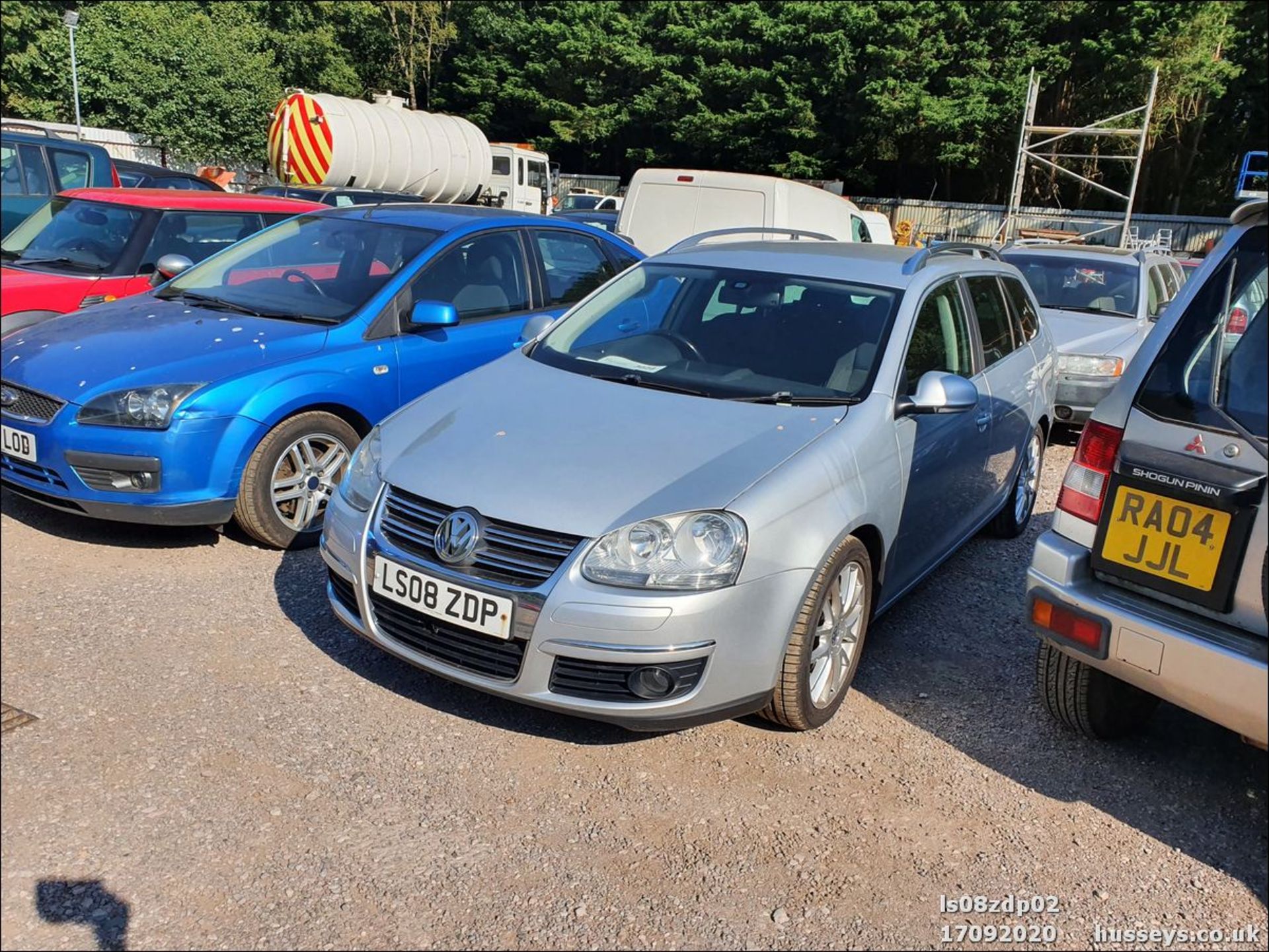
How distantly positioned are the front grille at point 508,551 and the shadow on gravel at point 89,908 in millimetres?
1249

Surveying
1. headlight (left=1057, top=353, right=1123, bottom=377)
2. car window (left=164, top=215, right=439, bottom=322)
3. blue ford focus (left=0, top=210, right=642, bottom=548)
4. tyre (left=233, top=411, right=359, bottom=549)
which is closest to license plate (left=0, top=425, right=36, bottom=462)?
blue ford focus (left=0, top=210, right=642, bottom=548)

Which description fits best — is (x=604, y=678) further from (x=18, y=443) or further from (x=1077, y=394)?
(x=1077, y=394)

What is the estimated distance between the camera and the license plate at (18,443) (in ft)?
14.0

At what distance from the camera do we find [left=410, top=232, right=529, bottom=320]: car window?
5.47 meters

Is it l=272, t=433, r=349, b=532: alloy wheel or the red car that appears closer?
l=272, t=433, r=349, b=532: alloy wheel

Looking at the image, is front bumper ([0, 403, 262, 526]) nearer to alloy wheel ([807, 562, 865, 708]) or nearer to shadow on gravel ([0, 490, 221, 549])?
shadow on gravel ([0, 490, 221, 549])

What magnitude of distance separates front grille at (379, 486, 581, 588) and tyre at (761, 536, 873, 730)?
0.81 meters

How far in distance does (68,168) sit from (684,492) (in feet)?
29.3

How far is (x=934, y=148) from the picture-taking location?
3438cm

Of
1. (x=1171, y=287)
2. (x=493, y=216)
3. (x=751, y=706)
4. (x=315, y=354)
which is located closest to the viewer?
(x=751, y=706)

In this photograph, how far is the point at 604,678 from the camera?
3.10 metres

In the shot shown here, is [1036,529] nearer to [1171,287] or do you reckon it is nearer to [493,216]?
[493,216]

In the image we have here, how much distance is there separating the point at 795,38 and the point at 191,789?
35.7 meters

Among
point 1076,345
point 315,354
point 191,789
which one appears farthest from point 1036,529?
point 191,789
